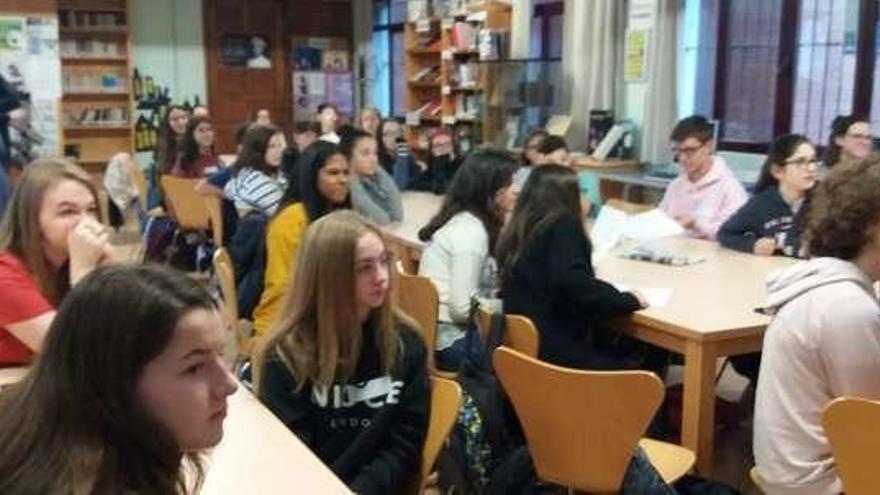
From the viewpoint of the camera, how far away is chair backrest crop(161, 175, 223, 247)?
18.4ft

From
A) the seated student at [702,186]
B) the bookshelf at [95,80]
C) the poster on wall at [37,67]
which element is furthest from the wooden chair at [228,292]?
the bookshelf at [95,80]

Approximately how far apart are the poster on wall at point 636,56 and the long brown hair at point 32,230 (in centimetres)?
478

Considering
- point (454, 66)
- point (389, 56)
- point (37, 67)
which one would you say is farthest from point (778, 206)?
point (37, 67)

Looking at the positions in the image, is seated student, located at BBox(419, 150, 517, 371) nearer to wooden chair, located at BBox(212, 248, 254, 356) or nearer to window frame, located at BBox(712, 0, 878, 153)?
wooden chair, located at BBox(212, 248, 254, 356)

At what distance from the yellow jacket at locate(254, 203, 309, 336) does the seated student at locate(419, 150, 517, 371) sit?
1.67ft

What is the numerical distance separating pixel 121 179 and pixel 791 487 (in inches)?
224

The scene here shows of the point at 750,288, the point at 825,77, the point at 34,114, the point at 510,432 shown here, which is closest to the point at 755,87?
the point at 825,77

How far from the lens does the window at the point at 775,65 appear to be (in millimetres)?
5324

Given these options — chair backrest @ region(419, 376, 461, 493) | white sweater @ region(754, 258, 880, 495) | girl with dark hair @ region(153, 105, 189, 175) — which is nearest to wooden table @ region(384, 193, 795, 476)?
white sweater @ region(754, 258, 880, 495)

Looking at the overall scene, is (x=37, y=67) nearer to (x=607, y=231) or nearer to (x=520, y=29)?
(x=520, y=29)

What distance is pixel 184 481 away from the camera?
1.15m

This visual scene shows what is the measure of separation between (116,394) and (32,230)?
4.67ft

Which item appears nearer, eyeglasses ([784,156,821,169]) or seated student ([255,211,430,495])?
seated student ([255,211,430,495])

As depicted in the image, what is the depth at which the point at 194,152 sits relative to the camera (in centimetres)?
632
